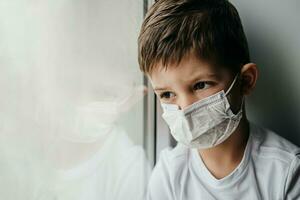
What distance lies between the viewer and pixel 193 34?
2.74ft

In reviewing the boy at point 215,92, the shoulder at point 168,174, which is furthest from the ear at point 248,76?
the shoulder at point 168,174

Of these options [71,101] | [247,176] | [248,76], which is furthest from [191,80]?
[71,101]

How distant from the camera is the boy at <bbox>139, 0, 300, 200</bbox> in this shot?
841 mm

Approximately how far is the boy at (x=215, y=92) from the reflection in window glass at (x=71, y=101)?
0.76 ft

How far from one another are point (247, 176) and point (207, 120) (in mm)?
164

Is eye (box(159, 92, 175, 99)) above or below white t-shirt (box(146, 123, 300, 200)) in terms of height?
above

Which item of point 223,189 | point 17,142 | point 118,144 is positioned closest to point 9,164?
point 17,142

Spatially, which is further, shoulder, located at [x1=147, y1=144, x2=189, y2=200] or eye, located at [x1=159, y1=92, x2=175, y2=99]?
shoulder, located at [x1=147, y1=144, x2=189, y2=200]

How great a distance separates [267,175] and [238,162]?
72 millimetres

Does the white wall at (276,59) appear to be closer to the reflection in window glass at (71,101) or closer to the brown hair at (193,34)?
the brown hair at (193,34)

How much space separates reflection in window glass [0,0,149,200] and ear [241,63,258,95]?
13.5 inches

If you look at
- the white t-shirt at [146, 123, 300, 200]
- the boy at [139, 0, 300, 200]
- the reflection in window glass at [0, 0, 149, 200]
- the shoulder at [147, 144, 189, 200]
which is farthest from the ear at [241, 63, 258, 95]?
the reflection in window glass at [0, 0, 149, 200]

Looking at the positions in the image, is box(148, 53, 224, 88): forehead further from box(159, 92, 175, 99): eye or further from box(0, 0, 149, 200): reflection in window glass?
box(0, 0, 149, 200): reflection in window glass

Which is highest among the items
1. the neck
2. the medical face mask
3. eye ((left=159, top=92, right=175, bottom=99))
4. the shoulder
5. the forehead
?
the forehead
